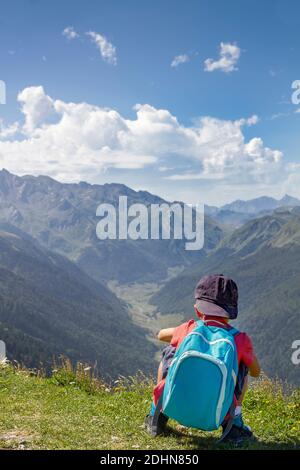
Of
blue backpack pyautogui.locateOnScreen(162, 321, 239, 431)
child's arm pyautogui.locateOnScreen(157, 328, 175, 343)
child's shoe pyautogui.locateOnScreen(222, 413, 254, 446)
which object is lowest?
child's shoe pyautogui.locateOnScreen(222, 413, 254, 446)

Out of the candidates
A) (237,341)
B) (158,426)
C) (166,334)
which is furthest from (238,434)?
(166,334)

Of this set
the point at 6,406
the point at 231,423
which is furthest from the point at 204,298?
the point at 6,406

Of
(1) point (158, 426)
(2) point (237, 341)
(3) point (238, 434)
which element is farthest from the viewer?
(1) point (158, 426)

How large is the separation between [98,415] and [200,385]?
4.41 meters

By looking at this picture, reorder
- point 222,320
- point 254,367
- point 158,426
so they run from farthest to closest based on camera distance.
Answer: point 158,426
point 254,367
point 222,320

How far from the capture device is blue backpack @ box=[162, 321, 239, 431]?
6.93m

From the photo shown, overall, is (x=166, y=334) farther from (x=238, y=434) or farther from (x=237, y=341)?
(x=238, y=434)

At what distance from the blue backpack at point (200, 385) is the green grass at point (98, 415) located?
3.66 ft

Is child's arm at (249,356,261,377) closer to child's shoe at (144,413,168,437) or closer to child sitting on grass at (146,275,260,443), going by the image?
child sitting on grass at (146,275,260,443)

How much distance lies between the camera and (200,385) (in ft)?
22.7

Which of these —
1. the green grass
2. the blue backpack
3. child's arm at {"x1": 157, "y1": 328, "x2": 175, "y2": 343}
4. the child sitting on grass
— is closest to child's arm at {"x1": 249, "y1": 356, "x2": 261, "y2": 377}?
the child sitting on grass

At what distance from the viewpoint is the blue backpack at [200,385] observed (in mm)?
6926

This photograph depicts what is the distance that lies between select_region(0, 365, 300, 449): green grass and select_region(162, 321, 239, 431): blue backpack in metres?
1.12
